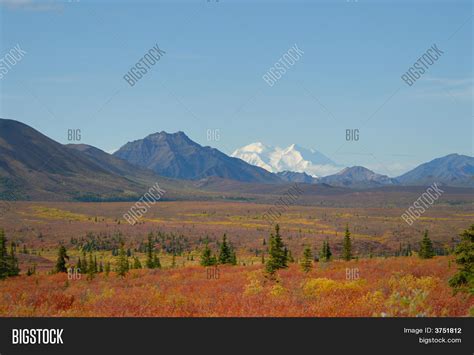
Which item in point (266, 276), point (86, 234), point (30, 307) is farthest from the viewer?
point (86, 234)

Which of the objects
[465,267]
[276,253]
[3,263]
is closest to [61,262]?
[3,263]

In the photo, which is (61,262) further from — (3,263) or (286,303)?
(286,303)

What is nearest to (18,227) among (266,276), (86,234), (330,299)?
(86,234)

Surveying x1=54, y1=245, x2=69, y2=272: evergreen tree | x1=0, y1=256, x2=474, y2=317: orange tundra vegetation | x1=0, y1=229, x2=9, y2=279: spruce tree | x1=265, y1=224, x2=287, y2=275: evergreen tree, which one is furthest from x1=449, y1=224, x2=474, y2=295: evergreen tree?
x1=54, y1=245, x2=69, y2=272: evergreen tree

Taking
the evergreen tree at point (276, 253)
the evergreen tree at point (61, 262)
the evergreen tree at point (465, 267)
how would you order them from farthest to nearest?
the evergreen tree at point (61, 262)
the evergreen tree at point (276, 253)
the evergreen tree at point (465, 267)

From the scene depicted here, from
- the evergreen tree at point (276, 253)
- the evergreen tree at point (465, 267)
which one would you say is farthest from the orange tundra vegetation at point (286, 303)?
the evergreen tree at point (276, 253)

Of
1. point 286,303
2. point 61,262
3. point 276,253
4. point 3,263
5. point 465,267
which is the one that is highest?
point 465,267

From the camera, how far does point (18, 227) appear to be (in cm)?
13888

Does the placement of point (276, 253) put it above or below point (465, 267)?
below

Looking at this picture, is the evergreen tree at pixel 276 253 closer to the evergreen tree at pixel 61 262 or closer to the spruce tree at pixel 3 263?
the spruce tree at pixel 3 263

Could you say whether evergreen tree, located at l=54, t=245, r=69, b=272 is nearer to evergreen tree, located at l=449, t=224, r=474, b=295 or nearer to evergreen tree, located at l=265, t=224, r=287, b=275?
evergreen tree, located at l=265, t=224, r=287, b=275
